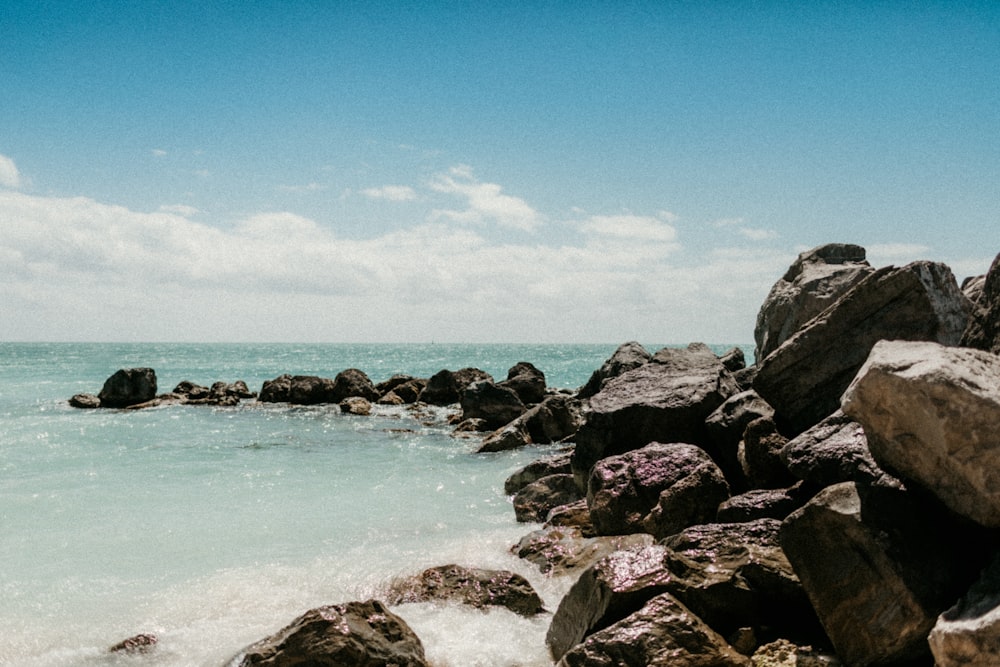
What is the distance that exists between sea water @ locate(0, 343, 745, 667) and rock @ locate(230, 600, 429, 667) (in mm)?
615

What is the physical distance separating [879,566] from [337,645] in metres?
3.98

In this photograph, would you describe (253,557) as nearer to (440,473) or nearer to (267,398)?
(440,473)

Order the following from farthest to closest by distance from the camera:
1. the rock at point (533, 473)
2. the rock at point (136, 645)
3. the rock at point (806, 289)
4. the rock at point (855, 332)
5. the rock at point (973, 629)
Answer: the rock at point (533, 473) → the rock at point (806, 289) → the rock at point (855, 332) → the rock at point (136, 645) → the rock at point (973, 629)

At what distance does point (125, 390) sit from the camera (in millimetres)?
32438

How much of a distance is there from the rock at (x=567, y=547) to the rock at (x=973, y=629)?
3837mm

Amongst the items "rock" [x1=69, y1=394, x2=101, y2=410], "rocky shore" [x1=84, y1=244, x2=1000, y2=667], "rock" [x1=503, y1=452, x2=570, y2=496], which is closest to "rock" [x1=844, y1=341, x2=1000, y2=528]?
"rocky shore" [x1=84, y1=244, x2=1000, y2=667]

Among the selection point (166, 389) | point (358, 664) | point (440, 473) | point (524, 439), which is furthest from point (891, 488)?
point (166, 389)

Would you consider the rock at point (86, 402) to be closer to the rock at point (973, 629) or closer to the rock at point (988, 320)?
the rock at point (988, 320)

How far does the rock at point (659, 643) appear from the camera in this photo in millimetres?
4945

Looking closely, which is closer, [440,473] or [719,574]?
[719,574]

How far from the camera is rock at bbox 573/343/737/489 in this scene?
1016 centimetres

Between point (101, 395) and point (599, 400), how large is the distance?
96.1ft

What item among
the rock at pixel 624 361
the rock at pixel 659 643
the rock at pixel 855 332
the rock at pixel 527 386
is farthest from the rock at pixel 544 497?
the rock at pixel 527 386

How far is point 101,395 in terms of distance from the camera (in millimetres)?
32562
